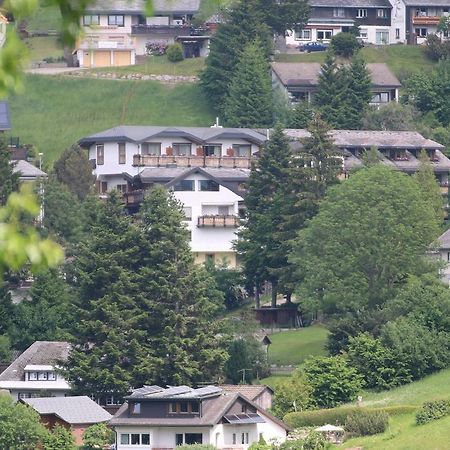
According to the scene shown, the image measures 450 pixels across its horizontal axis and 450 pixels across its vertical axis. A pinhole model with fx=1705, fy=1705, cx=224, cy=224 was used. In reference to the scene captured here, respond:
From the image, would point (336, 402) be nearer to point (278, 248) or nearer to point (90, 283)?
point (90, 283)

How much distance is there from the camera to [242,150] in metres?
98.4

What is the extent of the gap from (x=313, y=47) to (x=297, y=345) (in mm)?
56352

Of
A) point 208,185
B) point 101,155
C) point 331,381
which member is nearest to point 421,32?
point 101,155

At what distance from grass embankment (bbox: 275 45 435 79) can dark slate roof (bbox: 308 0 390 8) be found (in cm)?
401

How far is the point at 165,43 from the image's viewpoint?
128125mm

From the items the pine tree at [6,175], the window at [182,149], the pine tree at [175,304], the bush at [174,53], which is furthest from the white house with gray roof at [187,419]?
the bush at [174,53]

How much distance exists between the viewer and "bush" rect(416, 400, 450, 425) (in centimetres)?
5325

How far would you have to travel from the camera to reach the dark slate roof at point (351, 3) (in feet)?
411

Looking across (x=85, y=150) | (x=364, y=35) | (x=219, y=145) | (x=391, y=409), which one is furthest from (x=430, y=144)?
(x=391, y=409)

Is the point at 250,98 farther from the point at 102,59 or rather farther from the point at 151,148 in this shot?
the point at 102,59

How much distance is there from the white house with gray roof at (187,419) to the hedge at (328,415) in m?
0.87

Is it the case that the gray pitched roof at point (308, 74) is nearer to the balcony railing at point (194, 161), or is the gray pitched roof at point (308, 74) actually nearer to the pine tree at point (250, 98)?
the pine tree at point (250, 98)

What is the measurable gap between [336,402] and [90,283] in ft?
36.7

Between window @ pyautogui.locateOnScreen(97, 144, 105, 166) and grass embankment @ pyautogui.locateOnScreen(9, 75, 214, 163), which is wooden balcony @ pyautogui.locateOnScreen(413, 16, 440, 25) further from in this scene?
window @ pyautogui.locateOnScreen(97, 144, 105, 166)
